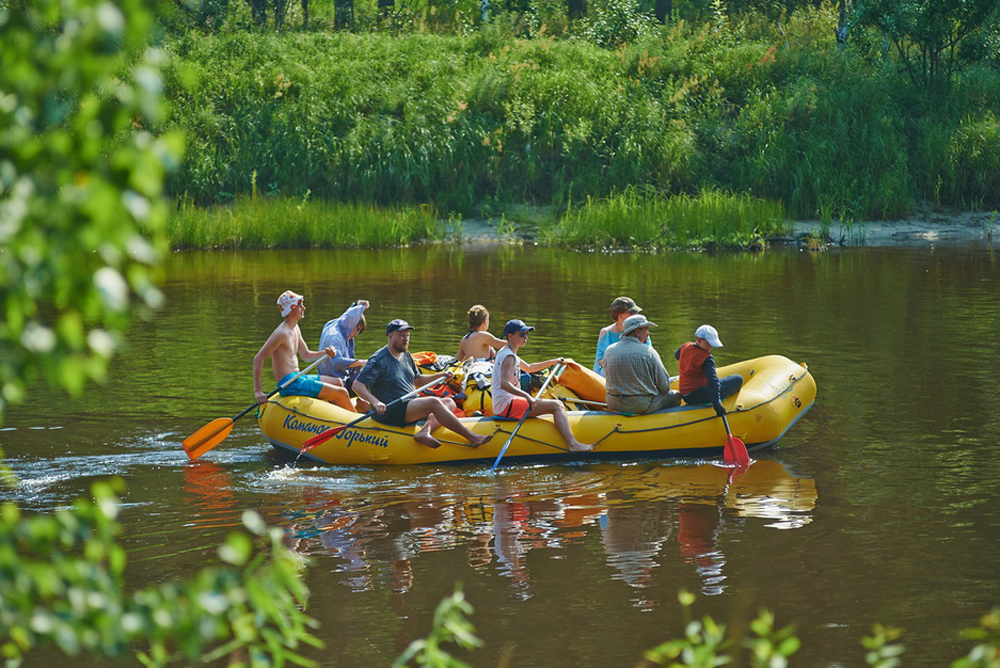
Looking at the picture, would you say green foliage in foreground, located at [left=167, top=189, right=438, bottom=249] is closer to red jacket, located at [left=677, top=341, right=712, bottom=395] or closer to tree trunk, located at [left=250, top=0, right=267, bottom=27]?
tree trunk, located at [left=250, top=0, right=267, bottom=27]

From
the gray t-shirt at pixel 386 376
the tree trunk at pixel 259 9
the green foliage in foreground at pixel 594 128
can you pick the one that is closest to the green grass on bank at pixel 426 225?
the green foliage in foreground at pixel 594 128

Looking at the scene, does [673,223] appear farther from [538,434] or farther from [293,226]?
[538,434]

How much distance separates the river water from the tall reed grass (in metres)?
8.58

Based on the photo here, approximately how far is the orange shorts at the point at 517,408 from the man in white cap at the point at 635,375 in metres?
0.70

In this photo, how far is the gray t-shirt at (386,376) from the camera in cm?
1020

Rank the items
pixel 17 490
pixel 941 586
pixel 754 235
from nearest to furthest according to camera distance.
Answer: pixel 941 586 → pixel 17 490 → pixel 754 235

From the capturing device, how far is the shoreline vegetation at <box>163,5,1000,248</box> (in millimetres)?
26047

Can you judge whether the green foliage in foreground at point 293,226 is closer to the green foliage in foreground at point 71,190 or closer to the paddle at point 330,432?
the paddle at point 330,432

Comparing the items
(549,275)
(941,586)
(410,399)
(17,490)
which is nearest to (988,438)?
(941,586)

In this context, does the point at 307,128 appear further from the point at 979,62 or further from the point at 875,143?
the point at 979,62

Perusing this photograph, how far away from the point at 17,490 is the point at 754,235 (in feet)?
60.7

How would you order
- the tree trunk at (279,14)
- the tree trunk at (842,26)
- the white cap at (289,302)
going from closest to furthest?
1. the white cap at (289,302)
2. the tree trunk at (842,26)
3. the tree trunk at (279,14)

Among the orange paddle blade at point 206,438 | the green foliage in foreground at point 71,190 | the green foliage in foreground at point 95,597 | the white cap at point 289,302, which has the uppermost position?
the green foliage in foreground at point 71,190

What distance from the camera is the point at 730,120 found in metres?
28.9
